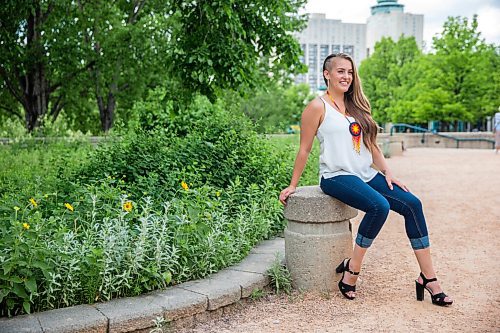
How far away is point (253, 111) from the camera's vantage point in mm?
37656

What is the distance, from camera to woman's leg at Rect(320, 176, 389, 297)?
13.3ft

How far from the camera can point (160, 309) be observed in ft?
12.0

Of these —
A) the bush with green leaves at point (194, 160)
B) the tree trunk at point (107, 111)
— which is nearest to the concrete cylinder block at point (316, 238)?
the bush with green leaves at point (194, 160)

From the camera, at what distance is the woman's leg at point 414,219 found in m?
4.19

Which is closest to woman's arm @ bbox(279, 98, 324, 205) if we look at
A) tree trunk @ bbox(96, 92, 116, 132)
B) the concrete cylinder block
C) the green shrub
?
the concrete cylinder block

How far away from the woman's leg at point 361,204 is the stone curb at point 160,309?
2.36ft

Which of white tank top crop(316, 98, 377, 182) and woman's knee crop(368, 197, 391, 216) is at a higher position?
white tank top crop(316, 98, 377, 182)

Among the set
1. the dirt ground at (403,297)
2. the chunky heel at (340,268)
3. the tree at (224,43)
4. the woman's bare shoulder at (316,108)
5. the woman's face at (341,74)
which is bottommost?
the dirt ground at (403,297)

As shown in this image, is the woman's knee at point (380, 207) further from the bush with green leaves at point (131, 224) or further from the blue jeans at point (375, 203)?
the bush with green leaves at point (131, 224)

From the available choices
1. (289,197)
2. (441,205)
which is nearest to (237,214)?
(289,197)

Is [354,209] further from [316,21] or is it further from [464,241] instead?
[316,21]

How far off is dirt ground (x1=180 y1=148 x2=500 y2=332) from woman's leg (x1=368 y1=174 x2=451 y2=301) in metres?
0.28

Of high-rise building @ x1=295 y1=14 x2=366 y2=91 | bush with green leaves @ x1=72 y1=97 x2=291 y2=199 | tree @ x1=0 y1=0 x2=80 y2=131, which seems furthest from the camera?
high-rise building @ x1=295 y1=14 x2=366 y2=91

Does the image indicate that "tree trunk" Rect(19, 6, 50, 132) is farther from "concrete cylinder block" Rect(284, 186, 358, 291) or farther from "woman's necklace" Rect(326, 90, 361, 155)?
"woman's necklace" Rect(326, 90, 361, 155)
